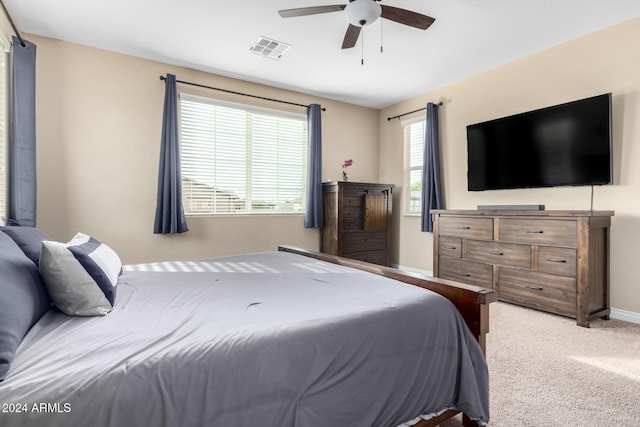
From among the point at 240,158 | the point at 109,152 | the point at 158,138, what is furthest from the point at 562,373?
the point at 109,152

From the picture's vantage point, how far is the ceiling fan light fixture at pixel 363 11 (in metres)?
2.31

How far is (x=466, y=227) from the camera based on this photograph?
12.3 ft

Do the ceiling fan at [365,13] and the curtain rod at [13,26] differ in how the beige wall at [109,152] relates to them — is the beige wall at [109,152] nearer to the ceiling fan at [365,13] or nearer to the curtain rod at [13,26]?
the curtain rod at [13,26]

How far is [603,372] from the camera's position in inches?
80.3

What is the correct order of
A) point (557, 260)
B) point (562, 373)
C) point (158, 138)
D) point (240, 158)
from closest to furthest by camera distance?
point (562, 373) < point (557, 260) < point (158, 138) < point (240, 158)

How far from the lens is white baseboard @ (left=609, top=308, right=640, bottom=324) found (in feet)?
9.69

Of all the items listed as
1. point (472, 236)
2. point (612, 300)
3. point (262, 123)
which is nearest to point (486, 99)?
point (472, 236)

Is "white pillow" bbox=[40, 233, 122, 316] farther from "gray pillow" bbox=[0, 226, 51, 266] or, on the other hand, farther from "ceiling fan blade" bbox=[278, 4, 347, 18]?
"ceiling fan blade" bbox=[278, 4, 347, 18]

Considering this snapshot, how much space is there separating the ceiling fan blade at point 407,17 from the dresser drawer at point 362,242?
106 inches

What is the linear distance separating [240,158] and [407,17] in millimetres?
2636

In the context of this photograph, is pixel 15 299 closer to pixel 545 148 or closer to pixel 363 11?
pixel 363 11

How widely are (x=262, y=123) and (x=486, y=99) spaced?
2846 mm

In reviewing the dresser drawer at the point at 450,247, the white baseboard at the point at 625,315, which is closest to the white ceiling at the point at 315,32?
the dresser drawer at the point at 450,247

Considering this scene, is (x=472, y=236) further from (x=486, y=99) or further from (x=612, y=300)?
(x=486, y=99)
